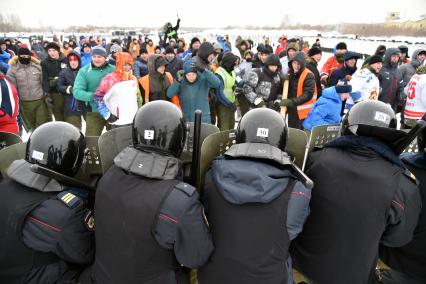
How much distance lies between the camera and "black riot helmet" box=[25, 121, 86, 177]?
1783 mm

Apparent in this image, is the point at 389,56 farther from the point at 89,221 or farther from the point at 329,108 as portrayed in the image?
the point at 89,221

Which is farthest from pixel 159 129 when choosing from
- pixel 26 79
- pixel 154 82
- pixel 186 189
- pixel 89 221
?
pixel 26 79

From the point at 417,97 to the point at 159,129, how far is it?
4472 millimetres

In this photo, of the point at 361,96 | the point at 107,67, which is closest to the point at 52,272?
the point at 107,67

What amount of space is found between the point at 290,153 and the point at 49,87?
481 centimetres

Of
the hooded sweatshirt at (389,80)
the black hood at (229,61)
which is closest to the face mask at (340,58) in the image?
the hooded sweatshirt at (389,80)

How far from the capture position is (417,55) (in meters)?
7.03

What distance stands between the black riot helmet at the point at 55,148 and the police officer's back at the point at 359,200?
147 cm

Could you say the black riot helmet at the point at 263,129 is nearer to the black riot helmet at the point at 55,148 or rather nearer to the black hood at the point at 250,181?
the black hood at the point at 250,181

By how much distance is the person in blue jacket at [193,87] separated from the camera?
14.4 feet

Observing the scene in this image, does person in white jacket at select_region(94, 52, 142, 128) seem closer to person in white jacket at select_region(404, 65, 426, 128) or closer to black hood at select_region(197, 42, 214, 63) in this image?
black hood at select_region(197, 42, 214, 63)

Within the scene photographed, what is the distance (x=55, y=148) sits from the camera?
5.93 feet

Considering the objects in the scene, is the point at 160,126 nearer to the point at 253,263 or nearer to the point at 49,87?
the point at 253,263

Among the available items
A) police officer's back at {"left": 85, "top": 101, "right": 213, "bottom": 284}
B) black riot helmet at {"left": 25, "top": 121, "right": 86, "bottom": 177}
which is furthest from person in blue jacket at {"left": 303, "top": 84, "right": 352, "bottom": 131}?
black riot helmet at {"left": 25, "top": 121, "right": 86, "bottom": 177}
